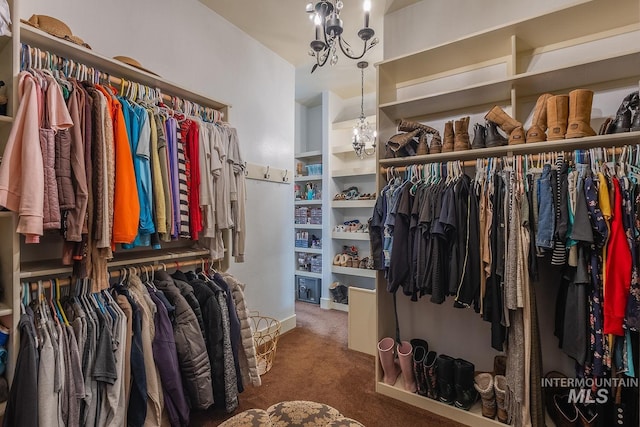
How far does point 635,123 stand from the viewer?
1468 millimetres

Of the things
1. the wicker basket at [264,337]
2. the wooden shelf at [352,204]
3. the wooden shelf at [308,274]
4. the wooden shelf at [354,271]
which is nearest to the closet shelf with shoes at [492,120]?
the wicker basket at [264,337]

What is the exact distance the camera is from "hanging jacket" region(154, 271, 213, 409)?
1654 millimetres

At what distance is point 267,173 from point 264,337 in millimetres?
1556

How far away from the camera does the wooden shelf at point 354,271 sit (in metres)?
3.93

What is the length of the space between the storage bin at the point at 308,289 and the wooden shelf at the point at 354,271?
1.20ft

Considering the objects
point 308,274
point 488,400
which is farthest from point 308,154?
point 488,400

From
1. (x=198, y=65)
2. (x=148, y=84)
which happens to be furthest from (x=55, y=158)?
(x=198, y=65)

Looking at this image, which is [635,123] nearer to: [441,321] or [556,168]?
[556,168]

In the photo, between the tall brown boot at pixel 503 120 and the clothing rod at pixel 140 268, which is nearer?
the clothing rod at pixel 140 268

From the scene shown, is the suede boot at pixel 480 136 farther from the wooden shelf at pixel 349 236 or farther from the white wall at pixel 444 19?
the wooden shelf at pixel 349 236

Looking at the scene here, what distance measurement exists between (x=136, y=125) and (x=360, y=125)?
259 centimetres

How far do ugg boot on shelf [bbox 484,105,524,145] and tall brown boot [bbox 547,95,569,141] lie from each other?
14 cm

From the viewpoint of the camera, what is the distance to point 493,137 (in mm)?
1835

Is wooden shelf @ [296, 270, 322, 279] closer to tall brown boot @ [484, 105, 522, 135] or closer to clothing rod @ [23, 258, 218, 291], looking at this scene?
clothing rod @ [23, 258, 218, 291]
